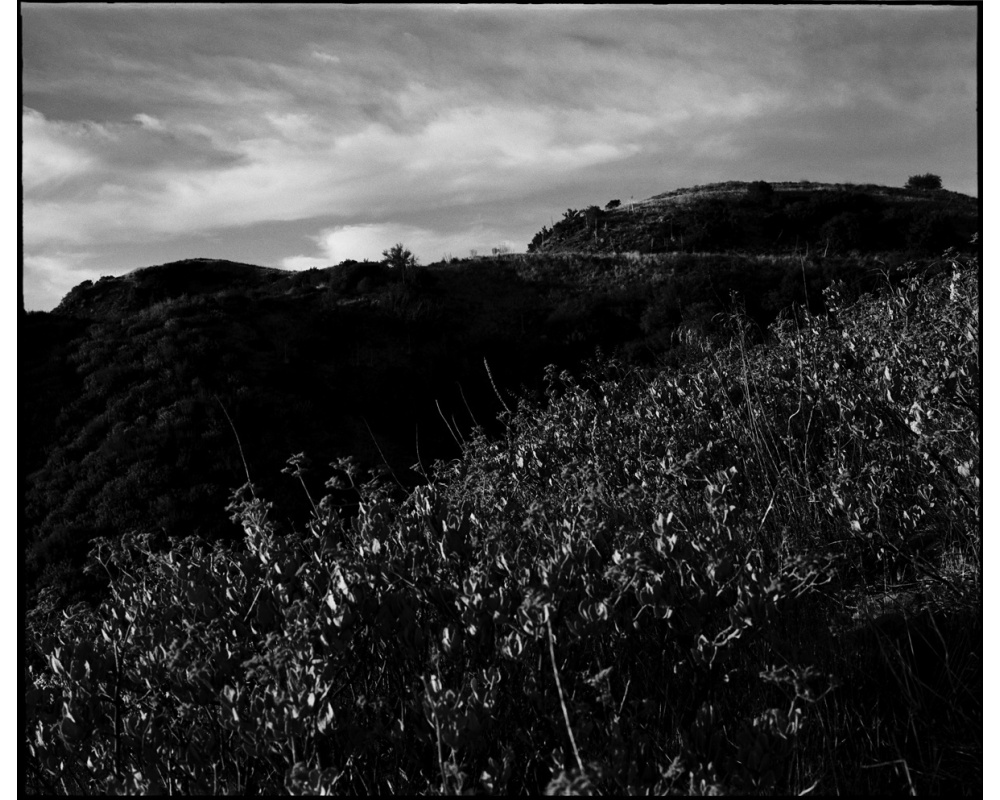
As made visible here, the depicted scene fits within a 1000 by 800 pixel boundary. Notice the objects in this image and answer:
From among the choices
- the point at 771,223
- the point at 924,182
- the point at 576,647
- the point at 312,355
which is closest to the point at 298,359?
the point at 312,355

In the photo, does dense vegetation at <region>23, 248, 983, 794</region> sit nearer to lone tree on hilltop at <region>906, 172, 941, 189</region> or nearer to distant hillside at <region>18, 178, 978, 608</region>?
distant hillside at <region>18, 178, 978, 608</region>

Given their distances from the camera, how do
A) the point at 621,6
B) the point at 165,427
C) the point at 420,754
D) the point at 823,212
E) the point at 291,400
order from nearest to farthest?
1. the point at 420,754
2. the point at 621,6
3. the point at 165,427
4. the point at 291,400
5. the point at 823,212

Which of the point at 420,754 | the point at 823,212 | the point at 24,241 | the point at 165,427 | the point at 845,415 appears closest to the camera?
the point at 420,754

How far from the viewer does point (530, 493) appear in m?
4.30

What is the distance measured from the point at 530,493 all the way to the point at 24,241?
8.80 ft

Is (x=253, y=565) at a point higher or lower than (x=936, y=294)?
lower

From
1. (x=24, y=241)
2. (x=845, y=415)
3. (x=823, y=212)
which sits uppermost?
(x=823, y=212)

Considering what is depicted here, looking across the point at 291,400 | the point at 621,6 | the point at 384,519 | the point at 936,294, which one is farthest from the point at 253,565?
the point at 291,400

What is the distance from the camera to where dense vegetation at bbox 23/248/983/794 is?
2.10 m

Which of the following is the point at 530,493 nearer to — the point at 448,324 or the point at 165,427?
the point at 165,427

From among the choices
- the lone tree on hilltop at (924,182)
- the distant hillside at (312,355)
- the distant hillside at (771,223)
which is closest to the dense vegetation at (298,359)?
the distant hillside at (312,355)

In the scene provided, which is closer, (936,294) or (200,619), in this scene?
(200,619)

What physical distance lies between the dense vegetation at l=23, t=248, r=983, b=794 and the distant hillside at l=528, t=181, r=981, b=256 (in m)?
25.5

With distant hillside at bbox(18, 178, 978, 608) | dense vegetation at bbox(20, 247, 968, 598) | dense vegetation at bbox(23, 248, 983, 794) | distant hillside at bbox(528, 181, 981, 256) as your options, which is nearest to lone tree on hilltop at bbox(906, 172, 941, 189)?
distant hillside at bbox(528, 181, 981, 256)
